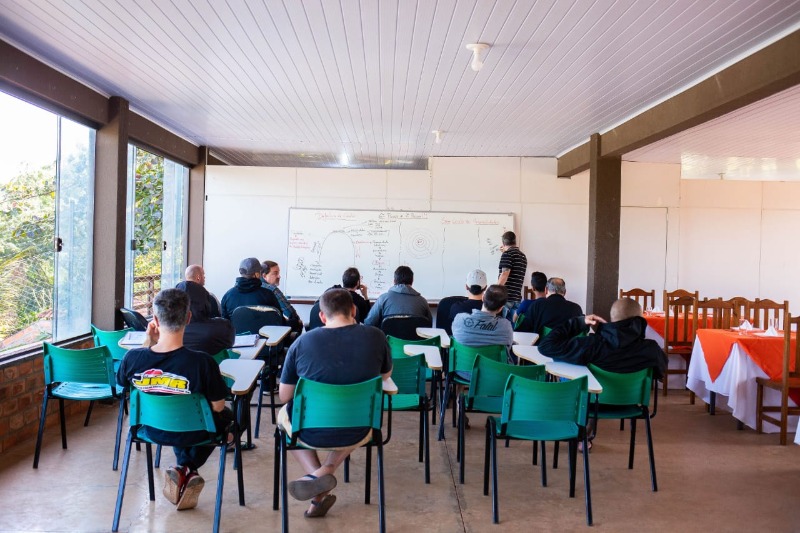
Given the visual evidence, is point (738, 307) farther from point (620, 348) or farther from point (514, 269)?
point (620, 348)

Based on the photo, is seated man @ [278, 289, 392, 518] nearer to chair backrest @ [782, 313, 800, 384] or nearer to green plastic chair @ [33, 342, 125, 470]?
green plastic chair @ [33, 342, 125, 470]

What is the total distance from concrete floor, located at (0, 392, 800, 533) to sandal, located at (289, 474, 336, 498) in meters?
0.16

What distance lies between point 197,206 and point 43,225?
3472mm

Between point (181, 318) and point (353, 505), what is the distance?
4.37 feet

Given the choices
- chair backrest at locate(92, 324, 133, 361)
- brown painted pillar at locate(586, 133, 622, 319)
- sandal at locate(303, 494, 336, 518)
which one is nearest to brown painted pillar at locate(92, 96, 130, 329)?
chair backrest at locate(92, 324, 133, 361)

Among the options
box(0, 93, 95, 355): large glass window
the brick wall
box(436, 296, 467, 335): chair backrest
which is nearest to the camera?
the brick wall

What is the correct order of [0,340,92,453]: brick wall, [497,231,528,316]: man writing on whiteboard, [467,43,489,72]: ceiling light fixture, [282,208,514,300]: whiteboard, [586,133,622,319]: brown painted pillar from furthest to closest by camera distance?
1. [282,208,514,300]: whiteboard
2. [497,231,528,316]: man writing on whiteboard
3. [586,133,622,319]: brown painted pillar
4. [0,340,92,453]: brick wall
5. [467,43,489,72]: ceiling light fixture

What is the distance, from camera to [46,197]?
195 inches

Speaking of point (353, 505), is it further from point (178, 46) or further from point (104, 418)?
point (178, 46)

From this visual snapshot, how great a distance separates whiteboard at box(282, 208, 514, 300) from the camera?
8.29m

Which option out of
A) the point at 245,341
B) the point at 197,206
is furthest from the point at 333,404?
the point at 197,206

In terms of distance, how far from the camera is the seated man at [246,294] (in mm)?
5250

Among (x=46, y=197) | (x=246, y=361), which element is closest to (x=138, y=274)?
(x=46, y=197)

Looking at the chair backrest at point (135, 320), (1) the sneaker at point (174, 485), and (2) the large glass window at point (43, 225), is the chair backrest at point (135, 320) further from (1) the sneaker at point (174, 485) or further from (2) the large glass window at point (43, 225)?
(1) the sneaker at point (174, 485)
